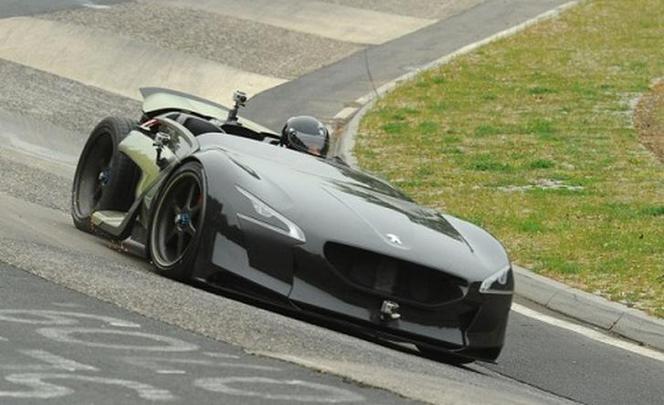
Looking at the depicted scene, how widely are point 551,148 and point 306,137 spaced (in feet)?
28.5

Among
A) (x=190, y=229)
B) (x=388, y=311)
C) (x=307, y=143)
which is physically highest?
(x=307, y=143)

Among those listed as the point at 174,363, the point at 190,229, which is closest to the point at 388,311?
the point at 190,229

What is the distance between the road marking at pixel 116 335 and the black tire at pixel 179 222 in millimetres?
1761

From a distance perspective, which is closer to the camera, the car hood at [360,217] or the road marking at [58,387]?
the road marking at [58,387]

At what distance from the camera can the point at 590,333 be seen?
11719 mm

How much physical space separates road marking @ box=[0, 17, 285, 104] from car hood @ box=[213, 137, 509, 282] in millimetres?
12424

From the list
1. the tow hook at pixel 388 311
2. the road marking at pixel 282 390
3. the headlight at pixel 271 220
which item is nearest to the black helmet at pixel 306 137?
the headlight at pixel 271 220

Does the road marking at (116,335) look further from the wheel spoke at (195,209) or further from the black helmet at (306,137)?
the black helmet at (306,137)

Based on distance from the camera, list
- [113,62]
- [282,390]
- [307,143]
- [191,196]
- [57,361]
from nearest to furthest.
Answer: [282,390], [57,361], [191,196], [307,143], [113,62]

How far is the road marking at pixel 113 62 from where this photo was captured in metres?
23.6

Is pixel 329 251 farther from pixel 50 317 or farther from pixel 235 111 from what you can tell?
pixel 235 111

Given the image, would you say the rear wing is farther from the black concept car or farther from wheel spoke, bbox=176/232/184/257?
wheel spoke, bbox=176/232/184/257

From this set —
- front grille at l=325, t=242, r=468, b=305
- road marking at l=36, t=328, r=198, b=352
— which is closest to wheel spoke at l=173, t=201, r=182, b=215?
front grille at l=325, t=242, r=468, b=305

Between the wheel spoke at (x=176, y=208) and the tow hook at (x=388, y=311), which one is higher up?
the wheel spoke at (x=176, y=208)
